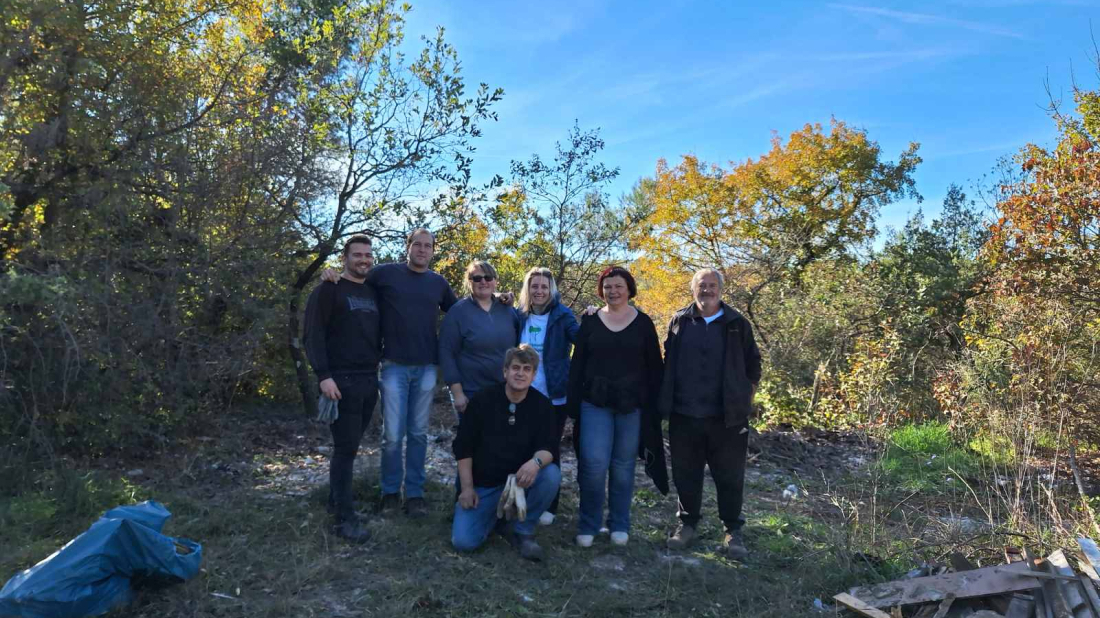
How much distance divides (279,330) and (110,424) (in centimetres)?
248

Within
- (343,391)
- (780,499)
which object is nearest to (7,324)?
(343,391)

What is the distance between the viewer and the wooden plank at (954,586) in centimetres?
325

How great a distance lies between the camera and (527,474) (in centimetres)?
384

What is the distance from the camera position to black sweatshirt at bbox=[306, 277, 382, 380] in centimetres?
396

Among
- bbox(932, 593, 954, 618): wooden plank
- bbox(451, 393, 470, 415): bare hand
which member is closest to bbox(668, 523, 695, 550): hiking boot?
bbox(932, 593, 954, 618): wooden plank

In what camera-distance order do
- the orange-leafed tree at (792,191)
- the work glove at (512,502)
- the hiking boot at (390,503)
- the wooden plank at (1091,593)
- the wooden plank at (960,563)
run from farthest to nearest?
1. the orange-leafed tree at (792,191)
2. the hiking boot at (390,503)
3. the work glove at (512,502)
4. the wooden plank at (960,563)
5. the wooden plank at (1091,593)

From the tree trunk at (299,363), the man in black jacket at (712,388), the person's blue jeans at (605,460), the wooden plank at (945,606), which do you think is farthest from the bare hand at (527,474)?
the tree trunk at (299,363)

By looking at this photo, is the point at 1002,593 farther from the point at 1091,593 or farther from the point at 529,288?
the point at 529,288

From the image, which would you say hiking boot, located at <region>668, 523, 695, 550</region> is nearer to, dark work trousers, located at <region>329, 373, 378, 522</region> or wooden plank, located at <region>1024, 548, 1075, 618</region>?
wooden plank, located at <region>1024, 548, 1075, 618</region>

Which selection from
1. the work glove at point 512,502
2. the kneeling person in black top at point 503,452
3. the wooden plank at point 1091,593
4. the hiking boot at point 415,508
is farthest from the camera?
the hiking boot at point 415,508

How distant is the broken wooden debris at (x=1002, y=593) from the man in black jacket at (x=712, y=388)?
2.87 ft

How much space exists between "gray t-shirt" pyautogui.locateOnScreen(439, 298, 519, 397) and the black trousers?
1.13m

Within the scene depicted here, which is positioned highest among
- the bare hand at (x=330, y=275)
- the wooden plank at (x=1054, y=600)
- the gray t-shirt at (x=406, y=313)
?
the bare hand at (x=330, y=275)

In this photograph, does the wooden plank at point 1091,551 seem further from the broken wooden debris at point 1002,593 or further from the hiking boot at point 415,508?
the hiking boot at point 415,508
